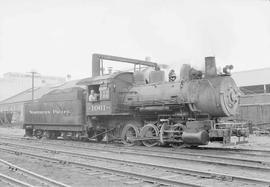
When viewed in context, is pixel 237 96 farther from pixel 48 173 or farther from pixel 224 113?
pixel 48 173

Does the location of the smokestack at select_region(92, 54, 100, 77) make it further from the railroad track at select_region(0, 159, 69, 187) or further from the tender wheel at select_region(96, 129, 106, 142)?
the railroad track at select_region(0, 159, 69, 187)

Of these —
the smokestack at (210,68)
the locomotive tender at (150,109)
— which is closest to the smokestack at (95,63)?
the locomotive tender at (150,109)

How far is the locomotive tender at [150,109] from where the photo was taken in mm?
13242

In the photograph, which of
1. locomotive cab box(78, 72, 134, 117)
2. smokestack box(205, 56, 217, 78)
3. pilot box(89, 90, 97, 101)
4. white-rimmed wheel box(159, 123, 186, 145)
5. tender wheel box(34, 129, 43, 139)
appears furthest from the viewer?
tender wheel box(34, 129, 43, 139)

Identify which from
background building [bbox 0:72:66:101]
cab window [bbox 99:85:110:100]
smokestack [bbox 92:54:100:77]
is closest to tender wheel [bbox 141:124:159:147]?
cab window [bbox 99:85:110:100]

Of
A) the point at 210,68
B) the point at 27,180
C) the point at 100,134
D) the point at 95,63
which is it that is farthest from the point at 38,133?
the point at 27,180

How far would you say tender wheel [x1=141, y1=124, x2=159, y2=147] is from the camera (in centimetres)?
1489

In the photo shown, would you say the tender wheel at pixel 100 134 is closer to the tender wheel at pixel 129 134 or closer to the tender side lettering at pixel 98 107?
the tender side lettering at pixel 98 107

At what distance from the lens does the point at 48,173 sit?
8.96 meters

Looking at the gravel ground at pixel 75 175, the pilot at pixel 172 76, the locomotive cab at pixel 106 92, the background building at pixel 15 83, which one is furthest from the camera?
the background building at pixel 15 83

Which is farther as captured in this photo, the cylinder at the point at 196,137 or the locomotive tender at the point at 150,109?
the locomotive tender at the point at 150,109

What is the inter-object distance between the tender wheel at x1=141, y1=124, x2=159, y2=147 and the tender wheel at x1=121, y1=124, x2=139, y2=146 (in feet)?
1.85

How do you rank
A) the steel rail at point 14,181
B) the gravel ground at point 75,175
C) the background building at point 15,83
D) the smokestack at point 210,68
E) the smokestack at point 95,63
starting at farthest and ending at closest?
the background building at point 15,83 → the smokestack at point 95,63 → the smokestack at point 210,68 → the gravel ground at point 75,175 → the steel rail at point 14,181

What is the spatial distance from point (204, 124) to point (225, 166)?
401 centimetres
